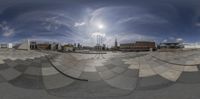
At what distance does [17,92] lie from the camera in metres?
1.78

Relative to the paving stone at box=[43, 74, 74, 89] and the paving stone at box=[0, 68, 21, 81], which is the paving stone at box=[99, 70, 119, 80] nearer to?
the paving stone at box=[43, 74, 74, 89]

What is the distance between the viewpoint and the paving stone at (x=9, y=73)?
81.2 inches

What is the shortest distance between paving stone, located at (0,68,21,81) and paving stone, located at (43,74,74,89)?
0.59m

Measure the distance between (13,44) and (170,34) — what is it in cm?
193

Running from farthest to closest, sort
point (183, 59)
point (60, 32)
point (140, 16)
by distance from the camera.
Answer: point (183, 59) → point (140, 16) → point (60, 32)

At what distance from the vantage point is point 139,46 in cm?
161

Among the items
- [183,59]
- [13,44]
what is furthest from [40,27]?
[183,59]

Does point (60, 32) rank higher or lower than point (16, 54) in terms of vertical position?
higher

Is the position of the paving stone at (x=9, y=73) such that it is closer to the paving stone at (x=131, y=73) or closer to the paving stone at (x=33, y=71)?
the paving stone at (x=33, y=71)

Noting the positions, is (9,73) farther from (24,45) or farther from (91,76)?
(91,76)

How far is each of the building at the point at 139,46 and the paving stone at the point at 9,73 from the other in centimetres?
166

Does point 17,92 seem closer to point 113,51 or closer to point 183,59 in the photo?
point 113,51

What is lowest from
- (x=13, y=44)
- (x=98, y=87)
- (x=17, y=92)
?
(x=17, y=92)

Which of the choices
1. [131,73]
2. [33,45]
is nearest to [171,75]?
[131,73]
